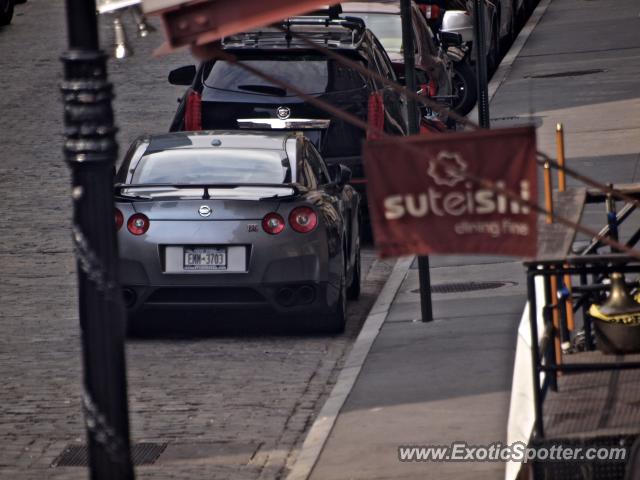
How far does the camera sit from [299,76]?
15.4 metres

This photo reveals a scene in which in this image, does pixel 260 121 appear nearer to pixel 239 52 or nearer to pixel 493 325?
pixel 239 52

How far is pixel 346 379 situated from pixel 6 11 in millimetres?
22321

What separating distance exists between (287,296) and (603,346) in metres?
4.45

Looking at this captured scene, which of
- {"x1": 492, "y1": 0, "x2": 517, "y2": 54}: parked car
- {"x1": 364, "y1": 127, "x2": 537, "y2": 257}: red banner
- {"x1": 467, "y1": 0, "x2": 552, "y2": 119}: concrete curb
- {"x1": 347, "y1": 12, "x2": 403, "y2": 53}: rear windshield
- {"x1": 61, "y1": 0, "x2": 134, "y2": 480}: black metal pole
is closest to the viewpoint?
{"x1": 364, "y1": 127, "x2": 537, "y2": 257}: red banner

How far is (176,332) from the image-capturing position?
1264cm

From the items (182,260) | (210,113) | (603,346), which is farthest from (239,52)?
(603,346)

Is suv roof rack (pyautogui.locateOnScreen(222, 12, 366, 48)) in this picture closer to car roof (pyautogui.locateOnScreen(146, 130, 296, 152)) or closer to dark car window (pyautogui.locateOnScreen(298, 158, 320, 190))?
car roof (pyautogui.locateOnScreen(146, 130, 296, 152))

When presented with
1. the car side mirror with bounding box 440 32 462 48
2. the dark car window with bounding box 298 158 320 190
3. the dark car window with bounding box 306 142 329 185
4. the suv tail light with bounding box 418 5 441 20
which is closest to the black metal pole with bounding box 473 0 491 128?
the dark car window with bounding box 306 142 329 185

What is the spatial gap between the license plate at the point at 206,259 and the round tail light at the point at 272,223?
0.36 metres

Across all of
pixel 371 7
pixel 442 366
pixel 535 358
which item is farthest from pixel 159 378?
pixel 371 7

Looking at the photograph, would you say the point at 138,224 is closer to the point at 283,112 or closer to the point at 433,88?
the point at 283,112

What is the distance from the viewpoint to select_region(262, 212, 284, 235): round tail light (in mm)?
11930

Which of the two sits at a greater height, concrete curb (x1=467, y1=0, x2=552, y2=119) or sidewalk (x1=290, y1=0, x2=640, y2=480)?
sidewalk (x1=290, y1=0, x2=640, y2=480)

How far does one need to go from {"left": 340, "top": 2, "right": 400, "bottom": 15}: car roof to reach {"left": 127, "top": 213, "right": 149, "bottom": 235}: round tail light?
10.2 m
